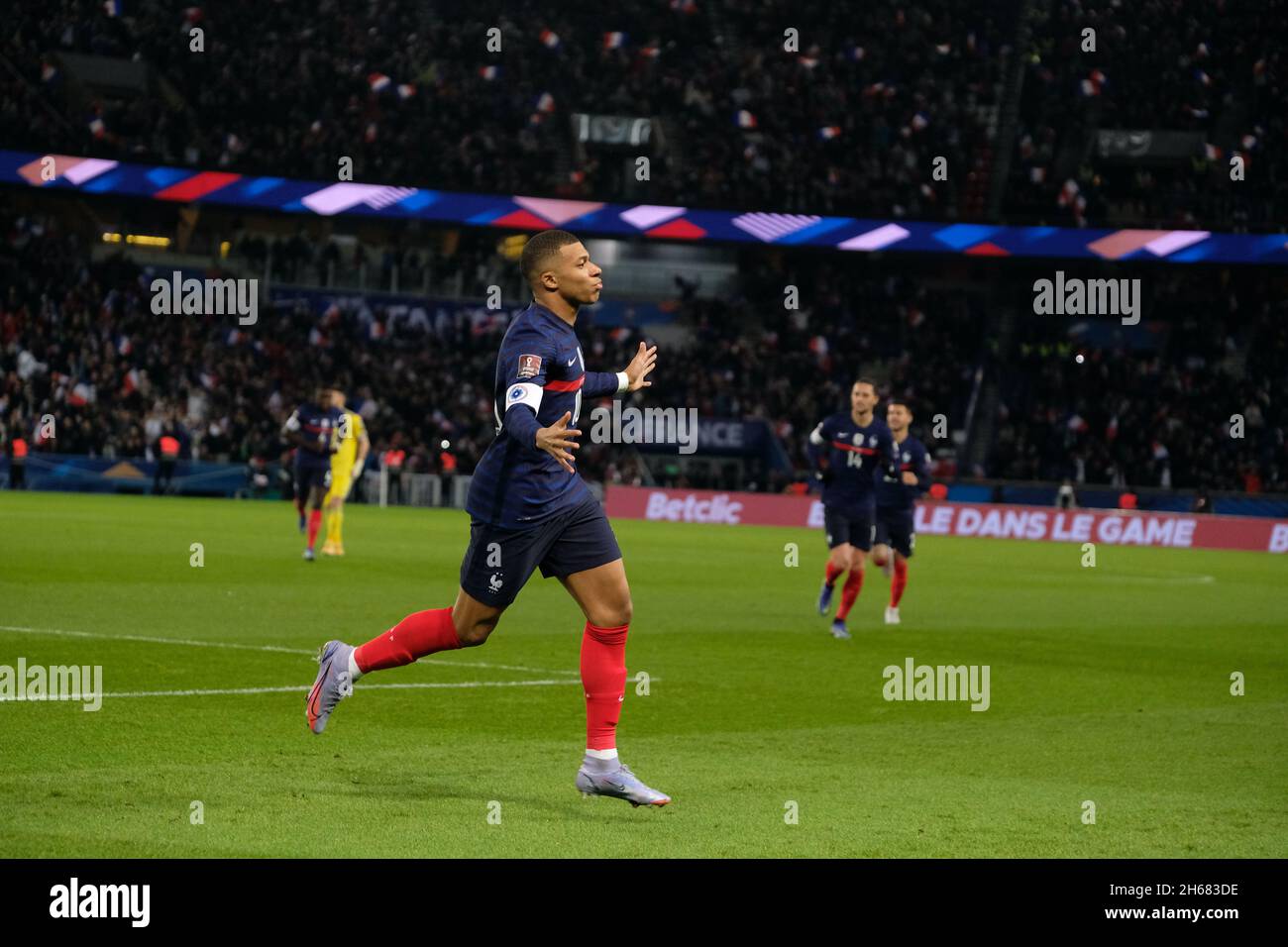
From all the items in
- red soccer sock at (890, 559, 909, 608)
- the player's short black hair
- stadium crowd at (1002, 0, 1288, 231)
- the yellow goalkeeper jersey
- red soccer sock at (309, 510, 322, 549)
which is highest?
stadium crowd at (1002, 0, 1288, 231)

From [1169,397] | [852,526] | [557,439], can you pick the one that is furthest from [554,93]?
[557,439]

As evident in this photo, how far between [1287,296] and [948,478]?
14.8 meters

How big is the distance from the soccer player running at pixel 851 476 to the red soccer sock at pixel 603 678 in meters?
9.43

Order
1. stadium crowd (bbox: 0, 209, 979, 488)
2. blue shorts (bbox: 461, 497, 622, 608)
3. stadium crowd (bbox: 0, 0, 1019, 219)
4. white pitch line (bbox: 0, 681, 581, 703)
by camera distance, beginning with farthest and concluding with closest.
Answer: stadium crowd (bbox: 0, 0, 1019, 219) < stadium crowd (bbox: 0, 209, 979, 488) < white pitch line (bbox: 0, 681, 581, 703) < blue shorts (bbox: 461, 497, 622, 608)

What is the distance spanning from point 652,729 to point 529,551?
109 inches

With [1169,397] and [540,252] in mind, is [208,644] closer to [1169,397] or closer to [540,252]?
[540,252]

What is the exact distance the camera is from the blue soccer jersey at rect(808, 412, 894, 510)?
17.7 metres

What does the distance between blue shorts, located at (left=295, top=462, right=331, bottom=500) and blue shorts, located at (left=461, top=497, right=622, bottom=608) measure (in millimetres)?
16908

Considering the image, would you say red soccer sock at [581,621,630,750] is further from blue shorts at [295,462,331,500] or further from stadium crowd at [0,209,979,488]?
stadium crowd at [0,209,979,488]

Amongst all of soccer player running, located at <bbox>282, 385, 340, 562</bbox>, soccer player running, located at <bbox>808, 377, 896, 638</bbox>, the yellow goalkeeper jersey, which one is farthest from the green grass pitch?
the yellow goalkeeper jersey

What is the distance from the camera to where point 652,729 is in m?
10.7

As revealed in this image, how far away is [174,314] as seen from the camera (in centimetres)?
4997
